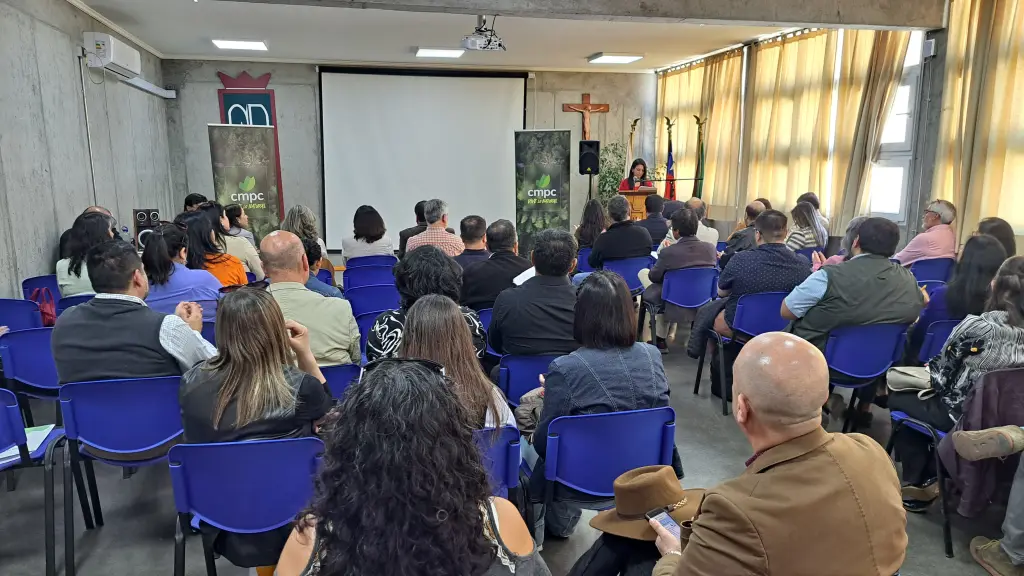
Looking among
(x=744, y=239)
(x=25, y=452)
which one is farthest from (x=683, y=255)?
(x=25, y=452)

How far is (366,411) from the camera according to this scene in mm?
1030

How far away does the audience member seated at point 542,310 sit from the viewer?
2.99 metres

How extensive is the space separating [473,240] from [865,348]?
253 cm

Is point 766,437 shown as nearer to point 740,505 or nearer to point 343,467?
point 740,505

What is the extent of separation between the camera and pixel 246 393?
76.4 inches

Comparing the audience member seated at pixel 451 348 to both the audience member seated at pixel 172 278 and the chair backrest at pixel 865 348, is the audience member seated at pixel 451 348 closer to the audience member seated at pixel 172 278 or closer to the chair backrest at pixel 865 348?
the audience member seated at pixel 172 278

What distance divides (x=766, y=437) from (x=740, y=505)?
0.58 ft

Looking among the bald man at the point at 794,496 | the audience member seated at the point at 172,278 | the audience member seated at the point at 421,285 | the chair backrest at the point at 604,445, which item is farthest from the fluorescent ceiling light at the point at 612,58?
the bald man at the point at 794,496

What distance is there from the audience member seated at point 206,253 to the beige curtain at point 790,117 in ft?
21.1

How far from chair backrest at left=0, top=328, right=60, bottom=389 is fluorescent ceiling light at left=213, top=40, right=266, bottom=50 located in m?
6.61

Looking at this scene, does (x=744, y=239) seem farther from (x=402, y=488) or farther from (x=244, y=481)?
(x=402, y=488)

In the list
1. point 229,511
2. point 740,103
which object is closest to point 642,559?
point 229,511

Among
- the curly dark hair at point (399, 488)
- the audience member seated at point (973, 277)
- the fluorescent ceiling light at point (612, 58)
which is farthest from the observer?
the fluorescent ceiling light at point (612, 58)

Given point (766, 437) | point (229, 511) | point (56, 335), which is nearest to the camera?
point (766, 437)
